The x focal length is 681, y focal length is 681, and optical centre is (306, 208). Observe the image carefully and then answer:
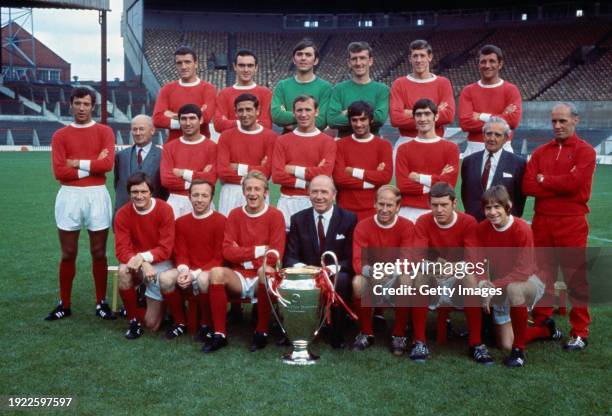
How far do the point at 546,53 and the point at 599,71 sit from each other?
3.22 meters

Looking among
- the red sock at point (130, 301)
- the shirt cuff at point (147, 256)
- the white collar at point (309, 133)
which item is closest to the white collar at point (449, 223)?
the white collar at point (309, 133)

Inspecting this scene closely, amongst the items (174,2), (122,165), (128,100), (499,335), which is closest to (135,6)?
(174,2)

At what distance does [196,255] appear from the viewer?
5.14m

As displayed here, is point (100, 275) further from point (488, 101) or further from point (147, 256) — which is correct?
point (488, 101)

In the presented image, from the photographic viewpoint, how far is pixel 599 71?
26844mm

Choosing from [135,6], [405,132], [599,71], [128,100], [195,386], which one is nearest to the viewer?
[195,386]

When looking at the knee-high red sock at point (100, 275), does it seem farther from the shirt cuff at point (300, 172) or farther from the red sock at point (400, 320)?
the red sock at point (400, 320)

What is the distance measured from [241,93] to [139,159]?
1043mm

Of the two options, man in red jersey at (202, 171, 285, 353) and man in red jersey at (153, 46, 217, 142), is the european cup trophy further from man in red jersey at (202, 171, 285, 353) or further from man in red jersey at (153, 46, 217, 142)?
man in red jersey at (153, 46, 217, 142)

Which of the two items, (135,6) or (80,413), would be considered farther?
(135,6)

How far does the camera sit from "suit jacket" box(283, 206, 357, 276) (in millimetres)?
4879

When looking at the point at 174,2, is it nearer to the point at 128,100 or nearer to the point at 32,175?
the point at 128,100

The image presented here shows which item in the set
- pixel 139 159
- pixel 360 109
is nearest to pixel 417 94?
pixel 360 109

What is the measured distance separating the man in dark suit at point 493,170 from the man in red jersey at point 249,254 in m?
1.50
